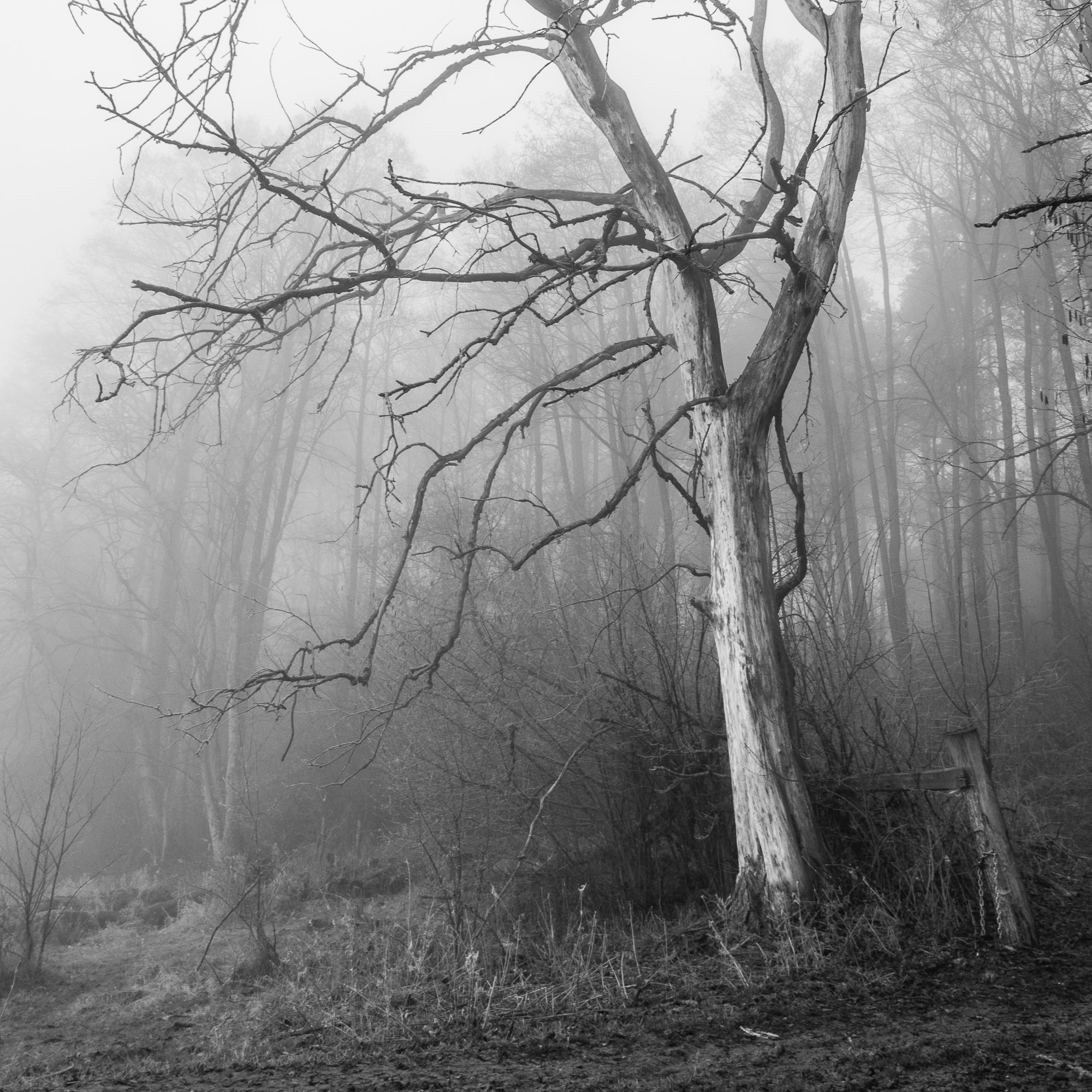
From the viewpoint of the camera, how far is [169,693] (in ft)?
56.7

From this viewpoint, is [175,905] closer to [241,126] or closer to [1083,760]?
[1083,760]

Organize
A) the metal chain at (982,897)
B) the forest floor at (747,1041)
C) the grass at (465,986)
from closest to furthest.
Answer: the forest floor at (747,1041), the grass at (465,986), the metal chain at (982,897)

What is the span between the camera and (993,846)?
510cm

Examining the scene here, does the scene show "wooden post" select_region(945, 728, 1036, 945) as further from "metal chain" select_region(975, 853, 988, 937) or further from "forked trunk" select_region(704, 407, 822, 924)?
"forked trunk" select_region(704, 407, 822, 924)

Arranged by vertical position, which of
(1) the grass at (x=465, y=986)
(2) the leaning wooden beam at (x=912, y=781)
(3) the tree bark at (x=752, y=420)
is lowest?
(1) the grass at (x=465, y=986)

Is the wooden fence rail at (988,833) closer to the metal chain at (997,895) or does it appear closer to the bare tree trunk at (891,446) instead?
the metal chain at (997,895)

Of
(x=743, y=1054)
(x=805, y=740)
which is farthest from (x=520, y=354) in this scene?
(x=743, y=1054)

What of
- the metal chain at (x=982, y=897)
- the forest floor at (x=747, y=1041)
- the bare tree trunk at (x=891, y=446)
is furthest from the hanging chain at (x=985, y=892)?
the bare tree trunk at (x=891, y=446)

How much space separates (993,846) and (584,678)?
362 cm

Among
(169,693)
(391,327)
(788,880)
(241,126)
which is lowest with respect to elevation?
(788,880)

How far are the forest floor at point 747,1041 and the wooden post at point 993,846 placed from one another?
0.14 m

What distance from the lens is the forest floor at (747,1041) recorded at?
3592 mm

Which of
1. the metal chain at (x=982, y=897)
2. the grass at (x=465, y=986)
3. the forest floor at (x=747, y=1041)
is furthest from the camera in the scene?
the metal chain at (x=982, y=897)

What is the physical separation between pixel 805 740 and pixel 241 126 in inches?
752
